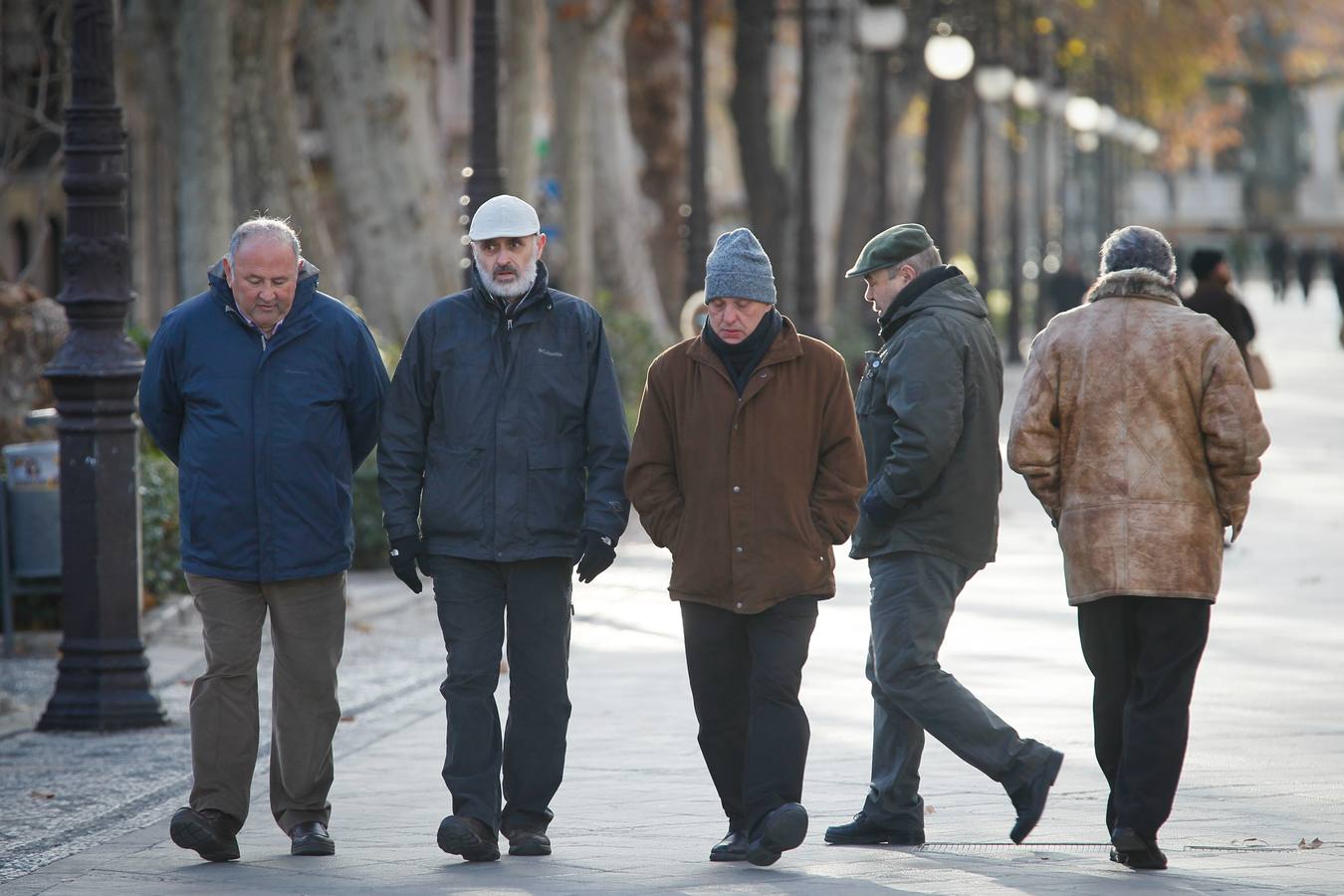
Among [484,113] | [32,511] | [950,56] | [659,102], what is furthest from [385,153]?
[659,102]

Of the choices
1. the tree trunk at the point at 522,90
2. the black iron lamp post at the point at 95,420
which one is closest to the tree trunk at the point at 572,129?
the tree trunk at the point at 522,90

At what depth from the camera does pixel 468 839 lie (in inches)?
295

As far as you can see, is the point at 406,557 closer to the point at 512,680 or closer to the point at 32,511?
the point at 512,680

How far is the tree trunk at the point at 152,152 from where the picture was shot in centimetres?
2123

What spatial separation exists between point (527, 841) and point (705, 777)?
153 cm

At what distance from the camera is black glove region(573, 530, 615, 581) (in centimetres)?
752

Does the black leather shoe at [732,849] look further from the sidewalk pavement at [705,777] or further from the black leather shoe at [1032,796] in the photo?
the black leather shoe at [1032,796]

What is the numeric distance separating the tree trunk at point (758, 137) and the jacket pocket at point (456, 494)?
68.1 ft

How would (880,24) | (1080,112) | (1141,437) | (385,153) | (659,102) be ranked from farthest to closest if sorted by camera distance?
(1080,112) → (659,102) → (880,24) → (385,153) → (1141,437)

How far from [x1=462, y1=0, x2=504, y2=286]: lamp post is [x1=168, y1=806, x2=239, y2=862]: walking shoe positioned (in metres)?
7.63

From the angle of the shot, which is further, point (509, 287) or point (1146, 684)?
point (509, 287)

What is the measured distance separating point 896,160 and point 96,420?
121 ft

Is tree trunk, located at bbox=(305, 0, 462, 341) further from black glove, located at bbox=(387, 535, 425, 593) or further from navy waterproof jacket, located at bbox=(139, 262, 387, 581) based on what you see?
black glove, located at bbox=(387, 535, 425, 593)

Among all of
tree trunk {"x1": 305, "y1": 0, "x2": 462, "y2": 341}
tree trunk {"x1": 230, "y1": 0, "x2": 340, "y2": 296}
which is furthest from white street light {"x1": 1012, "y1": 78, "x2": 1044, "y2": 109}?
tree trunk {"x1": 230, "y1": 0, "x2": 340, "y2": 296}
